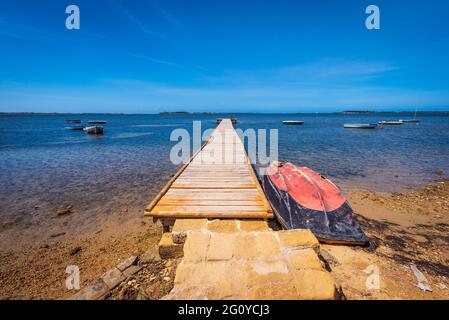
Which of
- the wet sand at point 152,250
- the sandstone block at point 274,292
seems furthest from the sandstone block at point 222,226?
the sandstone block at point 274,292

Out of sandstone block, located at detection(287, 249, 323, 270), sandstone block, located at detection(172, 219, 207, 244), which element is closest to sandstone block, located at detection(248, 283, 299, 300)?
sandstone block, located at detection(287, 249, 323, 270)

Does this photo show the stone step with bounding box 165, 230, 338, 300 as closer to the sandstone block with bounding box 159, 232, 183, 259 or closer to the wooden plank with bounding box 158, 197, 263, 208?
the sandstone block with bounding box 159, 232, 183, 259

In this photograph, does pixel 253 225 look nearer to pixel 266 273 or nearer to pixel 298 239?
pixel 298 239

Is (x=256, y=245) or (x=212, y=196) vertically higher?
(x=212, y=196)

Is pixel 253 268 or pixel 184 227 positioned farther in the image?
pixel 184 227

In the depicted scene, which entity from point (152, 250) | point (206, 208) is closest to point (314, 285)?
point (206, 208)

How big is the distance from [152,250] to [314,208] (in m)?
4.16

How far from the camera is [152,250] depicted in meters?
4.18

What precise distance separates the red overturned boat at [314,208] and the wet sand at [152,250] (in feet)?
1.26

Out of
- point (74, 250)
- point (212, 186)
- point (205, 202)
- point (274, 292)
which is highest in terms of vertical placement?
point (212, 186)

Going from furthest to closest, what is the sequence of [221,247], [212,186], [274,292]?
[212,186] → [221,247] → [274,292]

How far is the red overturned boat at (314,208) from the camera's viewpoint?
5383 mm

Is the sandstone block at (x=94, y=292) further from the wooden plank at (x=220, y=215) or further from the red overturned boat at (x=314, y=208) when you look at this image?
the red overturned boat at (x=314, y=208)
